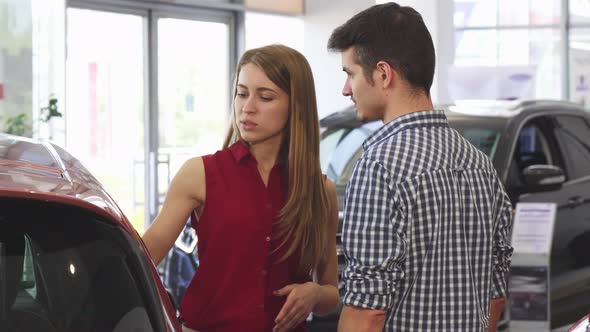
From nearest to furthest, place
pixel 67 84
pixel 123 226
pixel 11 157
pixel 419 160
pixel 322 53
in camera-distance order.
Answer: pixel 123 226, pixel 11 157, pixel 419 160, pixel 67 84, pixel 322 53

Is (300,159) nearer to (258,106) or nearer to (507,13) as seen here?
(258,106)

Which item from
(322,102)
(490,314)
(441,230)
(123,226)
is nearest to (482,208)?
(441,230)

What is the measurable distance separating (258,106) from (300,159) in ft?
0.54

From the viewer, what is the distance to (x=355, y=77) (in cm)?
230

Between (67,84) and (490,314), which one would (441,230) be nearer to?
(490,314)

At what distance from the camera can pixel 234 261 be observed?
2488 mm

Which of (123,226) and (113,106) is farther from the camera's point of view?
(113,106)

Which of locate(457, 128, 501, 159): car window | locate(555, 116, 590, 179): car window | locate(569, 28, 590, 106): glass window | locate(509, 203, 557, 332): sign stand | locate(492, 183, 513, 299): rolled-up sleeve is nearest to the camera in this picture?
locate(492, 183, 513, 299): rolled-up sleeve

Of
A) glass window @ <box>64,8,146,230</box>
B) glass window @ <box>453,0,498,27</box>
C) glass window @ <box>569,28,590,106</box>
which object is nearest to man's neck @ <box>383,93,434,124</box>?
glass window @ <box>64,8,146,230</box>

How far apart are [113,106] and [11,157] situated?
8663mm

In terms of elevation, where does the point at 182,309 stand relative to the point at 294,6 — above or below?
below

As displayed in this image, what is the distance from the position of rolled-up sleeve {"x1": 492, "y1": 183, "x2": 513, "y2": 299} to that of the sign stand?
350cm

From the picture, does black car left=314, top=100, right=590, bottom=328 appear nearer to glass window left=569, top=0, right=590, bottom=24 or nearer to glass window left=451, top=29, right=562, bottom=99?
glass window left=451, top=29, right=562, bottom=99

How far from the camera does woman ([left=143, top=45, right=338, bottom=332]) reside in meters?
2.49
